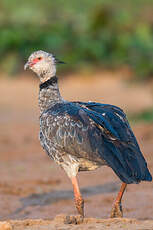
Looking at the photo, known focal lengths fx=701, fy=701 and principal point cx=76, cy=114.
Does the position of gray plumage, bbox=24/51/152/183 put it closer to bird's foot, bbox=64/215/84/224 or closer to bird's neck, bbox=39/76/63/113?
bird's neck, bbox=39/76/63/113

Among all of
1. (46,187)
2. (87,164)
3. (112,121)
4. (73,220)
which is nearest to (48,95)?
(112,121)

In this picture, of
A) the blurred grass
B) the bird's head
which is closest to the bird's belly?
the bird's head

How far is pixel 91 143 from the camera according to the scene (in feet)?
23.1

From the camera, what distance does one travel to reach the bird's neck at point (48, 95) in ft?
26.1

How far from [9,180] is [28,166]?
1.24m

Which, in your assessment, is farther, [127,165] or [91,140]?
[91,140]

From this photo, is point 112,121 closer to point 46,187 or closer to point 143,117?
point 46,187

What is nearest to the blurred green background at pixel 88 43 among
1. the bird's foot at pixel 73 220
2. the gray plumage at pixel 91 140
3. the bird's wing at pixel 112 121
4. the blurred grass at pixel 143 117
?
the blurred grass at pixel 143 117

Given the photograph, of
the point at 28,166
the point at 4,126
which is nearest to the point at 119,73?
the point at 4,126

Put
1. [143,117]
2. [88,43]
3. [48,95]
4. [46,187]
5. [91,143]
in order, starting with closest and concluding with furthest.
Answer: [91,143] → [48,95] → [46,187] → [143,117] → [88,43]

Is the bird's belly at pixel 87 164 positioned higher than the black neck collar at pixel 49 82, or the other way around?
the black neck collar at pixel 49 82

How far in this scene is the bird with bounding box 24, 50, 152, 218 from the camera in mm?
6855

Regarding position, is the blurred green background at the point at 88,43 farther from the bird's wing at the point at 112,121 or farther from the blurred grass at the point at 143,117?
the bird's wing at the point at 112,121

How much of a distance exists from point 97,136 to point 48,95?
1166 mm
